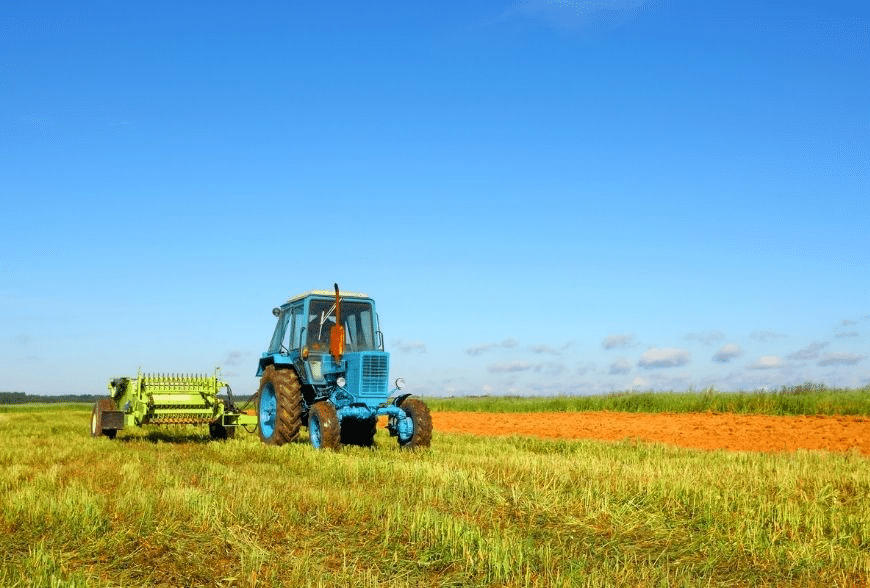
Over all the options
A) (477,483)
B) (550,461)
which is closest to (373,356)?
(550,461)

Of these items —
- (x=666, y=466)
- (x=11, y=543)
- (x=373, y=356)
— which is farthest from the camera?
(x=373, y=356)

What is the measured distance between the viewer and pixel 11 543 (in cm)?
544

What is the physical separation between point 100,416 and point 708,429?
12714mm

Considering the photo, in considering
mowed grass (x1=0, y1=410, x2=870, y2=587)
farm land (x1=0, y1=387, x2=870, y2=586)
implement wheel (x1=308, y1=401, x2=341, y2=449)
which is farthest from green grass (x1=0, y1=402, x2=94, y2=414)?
mowed grass (x1=0, y1=410, x2=870, y2=587)

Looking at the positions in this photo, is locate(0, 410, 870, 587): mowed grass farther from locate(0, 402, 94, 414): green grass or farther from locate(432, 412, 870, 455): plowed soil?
locate(0, 402, 94, 414): green grass

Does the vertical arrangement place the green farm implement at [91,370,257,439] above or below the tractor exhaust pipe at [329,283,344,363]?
below

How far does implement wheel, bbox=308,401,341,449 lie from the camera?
1106 centimetres

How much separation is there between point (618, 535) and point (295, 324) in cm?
829

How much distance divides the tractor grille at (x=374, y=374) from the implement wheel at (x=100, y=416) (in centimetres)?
577

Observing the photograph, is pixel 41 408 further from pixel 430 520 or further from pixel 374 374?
pixel 430 520

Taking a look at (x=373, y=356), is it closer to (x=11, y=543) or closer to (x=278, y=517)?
(x=278, y=517)

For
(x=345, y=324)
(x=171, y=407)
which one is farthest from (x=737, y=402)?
(x=171, y=407)

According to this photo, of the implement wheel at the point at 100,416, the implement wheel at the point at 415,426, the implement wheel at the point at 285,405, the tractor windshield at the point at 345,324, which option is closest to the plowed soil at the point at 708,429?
the implement wheel at the point at 415,426

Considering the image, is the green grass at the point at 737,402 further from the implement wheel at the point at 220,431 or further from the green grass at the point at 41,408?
the green grass at the point at 41,408
